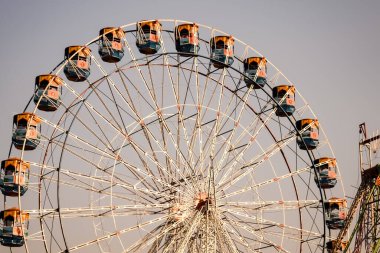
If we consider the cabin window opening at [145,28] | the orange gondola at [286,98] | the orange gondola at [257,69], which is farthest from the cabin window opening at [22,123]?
the orange gondola at [286,98]

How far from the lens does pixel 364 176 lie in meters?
31.1

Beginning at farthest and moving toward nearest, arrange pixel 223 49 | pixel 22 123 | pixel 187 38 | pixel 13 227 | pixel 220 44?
pixel 220 44 → pixel 223 49 → pixel 187 38 → pixel 22 123 → pixel 13 227

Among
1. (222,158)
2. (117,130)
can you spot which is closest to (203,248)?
(222,158)

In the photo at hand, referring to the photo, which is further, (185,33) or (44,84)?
(185,33)

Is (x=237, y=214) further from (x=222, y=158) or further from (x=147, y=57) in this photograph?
(x=147, y=57)

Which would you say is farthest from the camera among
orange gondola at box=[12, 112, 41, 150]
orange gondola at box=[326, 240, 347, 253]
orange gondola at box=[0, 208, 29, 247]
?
orange gondola at box=[326, 240, 347, 253]

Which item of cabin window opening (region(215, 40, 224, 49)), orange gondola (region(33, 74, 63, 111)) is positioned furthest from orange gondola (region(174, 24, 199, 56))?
orange gondola (region(33, 74, 63, 111))

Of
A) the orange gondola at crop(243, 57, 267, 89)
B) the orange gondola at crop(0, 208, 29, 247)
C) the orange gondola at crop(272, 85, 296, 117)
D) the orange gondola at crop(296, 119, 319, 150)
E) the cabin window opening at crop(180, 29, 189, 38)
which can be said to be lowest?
the orange gondola at crop(0, 208, 29, 247)

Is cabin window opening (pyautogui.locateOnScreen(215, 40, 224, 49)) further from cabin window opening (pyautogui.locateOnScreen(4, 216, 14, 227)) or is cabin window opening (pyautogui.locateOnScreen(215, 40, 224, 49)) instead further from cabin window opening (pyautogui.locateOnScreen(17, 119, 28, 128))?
cabin window opening (pyautogui.locateOnScreen(4, 216, 14, 227))

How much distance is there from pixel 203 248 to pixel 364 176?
799 cm

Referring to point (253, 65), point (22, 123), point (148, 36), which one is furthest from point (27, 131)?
point (253, 65)

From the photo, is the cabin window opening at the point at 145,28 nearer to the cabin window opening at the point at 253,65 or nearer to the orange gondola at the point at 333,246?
the cabin window opening at the point at 253,65

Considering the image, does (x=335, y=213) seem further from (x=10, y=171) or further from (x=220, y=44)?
(x=10, y=171)

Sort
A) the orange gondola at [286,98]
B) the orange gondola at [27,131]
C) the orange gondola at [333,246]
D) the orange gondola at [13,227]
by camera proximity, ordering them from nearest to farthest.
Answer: the orange gondola at [13,227] → the orange gondola at [27,131] → the orange gondola at [333,246] → the orange gondola at [286,98]
